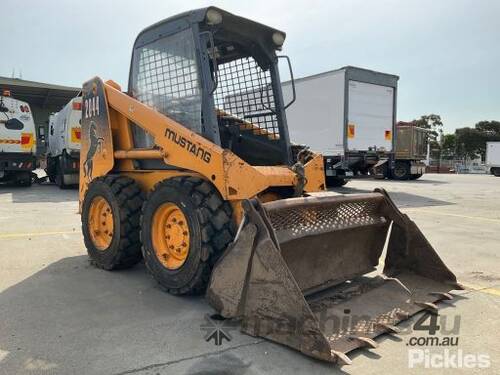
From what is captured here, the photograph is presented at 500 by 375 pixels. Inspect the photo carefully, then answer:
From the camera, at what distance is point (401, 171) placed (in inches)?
920

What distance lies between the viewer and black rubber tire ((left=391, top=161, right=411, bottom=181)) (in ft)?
76.0

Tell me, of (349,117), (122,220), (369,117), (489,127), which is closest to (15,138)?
(349,117)

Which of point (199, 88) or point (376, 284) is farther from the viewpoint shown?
point (199, 88)

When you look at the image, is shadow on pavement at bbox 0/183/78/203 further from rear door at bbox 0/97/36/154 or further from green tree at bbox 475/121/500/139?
green tree at bbox 475/121/500/139

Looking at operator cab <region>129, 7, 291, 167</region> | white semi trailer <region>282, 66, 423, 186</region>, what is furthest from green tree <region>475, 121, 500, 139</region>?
operator cab <region>129, 7, 291, 167</region>

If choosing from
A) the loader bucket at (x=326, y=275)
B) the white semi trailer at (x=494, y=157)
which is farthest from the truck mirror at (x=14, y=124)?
the white semi trailer at (x=494, y=157)

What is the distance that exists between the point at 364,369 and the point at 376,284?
131 cm

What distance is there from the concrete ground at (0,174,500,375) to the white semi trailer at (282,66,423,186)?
29.3 ft

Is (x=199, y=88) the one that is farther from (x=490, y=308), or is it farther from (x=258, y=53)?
(x=490, y=308)

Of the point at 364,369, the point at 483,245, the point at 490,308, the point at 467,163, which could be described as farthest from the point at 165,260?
the point at 467,163

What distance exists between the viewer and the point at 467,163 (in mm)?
44375

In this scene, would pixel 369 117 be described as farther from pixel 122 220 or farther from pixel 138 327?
pixel 138 327

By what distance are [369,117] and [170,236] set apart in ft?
40.6

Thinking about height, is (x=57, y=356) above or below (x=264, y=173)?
below
